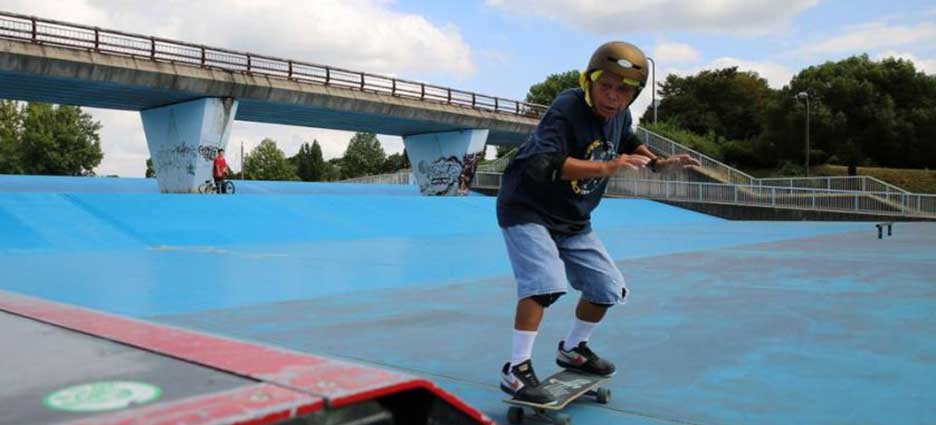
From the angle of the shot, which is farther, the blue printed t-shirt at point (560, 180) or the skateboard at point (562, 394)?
the blue printed t-shirt at point (560, 180)

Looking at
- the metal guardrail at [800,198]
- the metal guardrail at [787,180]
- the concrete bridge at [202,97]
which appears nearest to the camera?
the concrete bridge at [202,97]

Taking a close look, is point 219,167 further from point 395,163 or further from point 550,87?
point 395,163

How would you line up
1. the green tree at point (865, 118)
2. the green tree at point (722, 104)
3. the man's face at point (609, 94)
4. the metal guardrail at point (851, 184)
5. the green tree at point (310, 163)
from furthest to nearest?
the green tree at point (310, 163), the green tree at point (722, 104), the green tree at point (865, 118), the metal guardrail at point (851, 184), the man's face at point (609, 94)

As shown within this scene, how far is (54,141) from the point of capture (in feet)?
194

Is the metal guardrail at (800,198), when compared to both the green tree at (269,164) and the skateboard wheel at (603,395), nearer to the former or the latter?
the skateboard wheel at (603,395)

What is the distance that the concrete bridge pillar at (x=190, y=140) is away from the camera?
22.6 metres

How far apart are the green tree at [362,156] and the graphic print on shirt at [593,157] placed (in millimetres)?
104354

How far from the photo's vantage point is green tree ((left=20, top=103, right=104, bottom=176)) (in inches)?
2317

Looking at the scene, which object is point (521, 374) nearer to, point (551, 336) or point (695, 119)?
point (551, 336)

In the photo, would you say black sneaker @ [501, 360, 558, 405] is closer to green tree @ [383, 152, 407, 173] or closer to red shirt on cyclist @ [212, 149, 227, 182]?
red shirt on cyclist @ [212, 149, 227, 182]

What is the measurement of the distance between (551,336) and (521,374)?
205 cm

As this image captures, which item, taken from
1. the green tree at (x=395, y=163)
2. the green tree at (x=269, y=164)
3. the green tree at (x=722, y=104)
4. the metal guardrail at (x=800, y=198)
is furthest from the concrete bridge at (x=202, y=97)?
the green tree at (x=395, y=163)

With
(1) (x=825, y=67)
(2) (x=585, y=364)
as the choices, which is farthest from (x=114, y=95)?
(1) (x=825, y=67)

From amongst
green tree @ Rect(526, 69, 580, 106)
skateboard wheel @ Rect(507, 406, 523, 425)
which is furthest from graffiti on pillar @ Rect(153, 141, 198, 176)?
green tree @ Rect(526, 69, 580, 106)
